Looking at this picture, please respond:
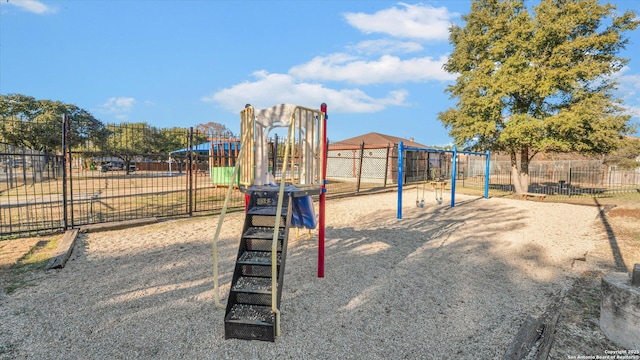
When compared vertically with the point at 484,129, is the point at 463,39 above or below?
above

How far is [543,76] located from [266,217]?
15037mm

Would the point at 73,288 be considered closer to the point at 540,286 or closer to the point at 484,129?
the point at 540,286

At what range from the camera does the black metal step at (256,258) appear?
11.3 ft

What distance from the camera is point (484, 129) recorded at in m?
15.2

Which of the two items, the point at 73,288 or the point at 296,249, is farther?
the point at 296,249

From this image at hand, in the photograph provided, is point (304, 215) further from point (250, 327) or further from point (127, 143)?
point (127, 143)

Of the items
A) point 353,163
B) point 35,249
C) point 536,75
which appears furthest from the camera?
point 353,163

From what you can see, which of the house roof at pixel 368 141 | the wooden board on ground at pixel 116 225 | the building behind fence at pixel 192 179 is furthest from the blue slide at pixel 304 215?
the house roof at pixel 368 141

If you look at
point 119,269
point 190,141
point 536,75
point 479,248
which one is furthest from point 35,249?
point 536,75

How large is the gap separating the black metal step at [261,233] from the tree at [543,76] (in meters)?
14.0

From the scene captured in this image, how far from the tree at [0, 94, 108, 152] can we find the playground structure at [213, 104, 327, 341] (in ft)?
95.0

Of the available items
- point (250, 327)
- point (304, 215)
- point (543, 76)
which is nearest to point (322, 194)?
Result: point (304, 215)

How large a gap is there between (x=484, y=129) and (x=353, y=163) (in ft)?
42.0

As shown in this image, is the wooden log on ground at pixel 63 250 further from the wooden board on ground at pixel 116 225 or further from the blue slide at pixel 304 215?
the blue slide at pixel 304 215
